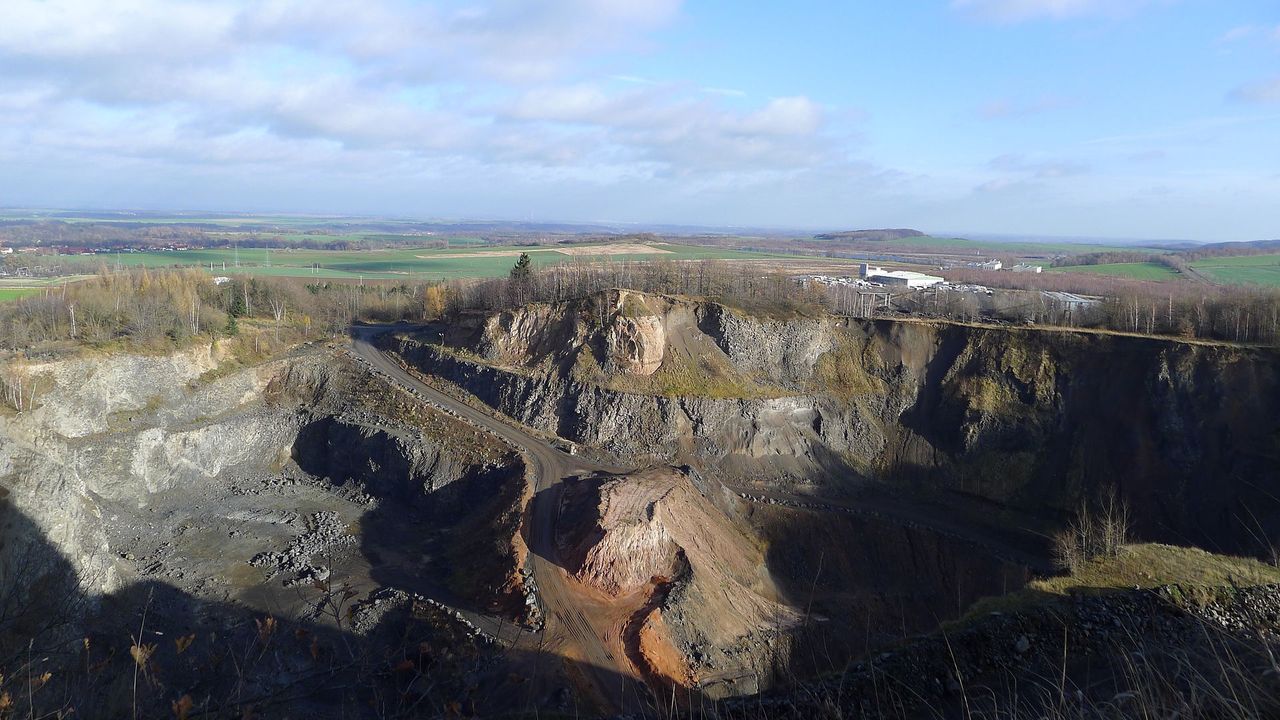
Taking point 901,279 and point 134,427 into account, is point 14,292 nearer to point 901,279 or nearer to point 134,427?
point 134,427

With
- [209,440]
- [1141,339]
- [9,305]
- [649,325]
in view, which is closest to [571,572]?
[649,325]

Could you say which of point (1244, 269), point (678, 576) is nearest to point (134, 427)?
point (678, 576)

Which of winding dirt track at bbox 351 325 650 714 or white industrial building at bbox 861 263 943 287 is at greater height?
white industrial building at bbox 861 263 943 287

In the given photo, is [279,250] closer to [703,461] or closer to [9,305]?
[9,305]

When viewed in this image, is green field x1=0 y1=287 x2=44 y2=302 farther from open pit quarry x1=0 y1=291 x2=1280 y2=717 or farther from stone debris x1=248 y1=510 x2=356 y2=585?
stone debris x1=248 y1=510 x2=356 y2=585

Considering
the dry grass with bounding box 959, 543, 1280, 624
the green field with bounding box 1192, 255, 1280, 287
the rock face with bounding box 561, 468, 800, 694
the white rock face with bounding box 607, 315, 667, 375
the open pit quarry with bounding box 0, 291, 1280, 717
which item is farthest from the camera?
the green field with bounding box 1192, 255, 1280, 287

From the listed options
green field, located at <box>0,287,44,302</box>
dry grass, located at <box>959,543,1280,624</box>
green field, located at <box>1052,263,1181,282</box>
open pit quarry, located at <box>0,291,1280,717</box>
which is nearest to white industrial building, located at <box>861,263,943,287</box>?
green field, located at <box>1052,263,1181,282</box>
